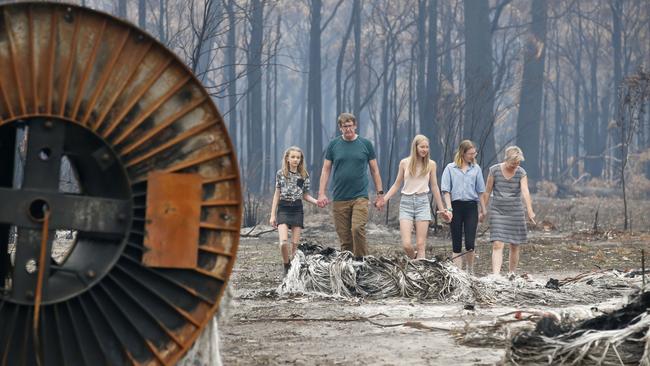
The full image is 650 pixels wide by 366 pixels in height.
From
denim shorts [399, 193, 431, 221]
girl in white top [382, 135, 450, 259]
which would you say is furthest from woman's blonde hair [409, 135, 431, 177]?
denim shorts [399, 193, 431, 221]

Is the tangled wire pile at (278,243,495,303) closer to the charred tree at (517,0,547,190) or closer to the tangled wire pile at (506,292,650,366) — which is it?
the tangled wire pile at (506,292,650,366)

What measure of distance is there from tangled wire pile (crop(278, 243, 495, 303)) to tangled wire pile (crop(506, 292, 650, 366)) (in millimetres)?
3733

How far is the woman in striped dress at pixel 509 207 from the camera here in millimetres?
13625

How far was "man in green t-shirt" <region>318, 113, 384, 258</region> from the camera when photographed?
1320 centimetres

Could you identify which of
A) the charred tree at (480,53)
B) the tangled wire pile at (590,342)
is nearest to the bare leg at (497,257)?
the tangled wire pile at (590,342)

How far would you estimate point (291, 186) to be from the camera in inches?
531

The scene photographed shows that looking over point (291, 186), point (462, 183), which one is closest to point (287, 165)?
point (291, 186)

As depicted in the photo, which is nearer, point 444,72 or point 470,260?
point 470,260

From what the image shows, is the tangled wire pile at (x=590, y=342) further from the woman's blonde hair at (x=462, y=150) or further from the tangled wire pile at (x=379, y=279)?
the woman's blonde hair at (x=462, y=150)

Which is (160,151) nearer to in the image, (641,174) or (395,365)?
(395,365)

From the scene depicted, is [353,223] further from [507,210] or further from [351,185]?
[507,210]

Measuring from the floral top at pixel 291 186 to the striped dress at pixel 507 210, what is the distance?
238 cm

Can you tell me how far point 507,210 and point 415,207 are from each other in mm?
1202

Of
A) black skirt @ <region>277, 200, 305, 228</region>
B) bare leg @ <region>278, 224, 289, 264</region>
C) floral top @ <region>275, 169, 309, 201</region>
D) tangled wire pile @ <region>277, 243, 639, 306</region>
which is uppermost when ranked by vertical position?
floral top @ <region>275, 169, 309, 201</region>
